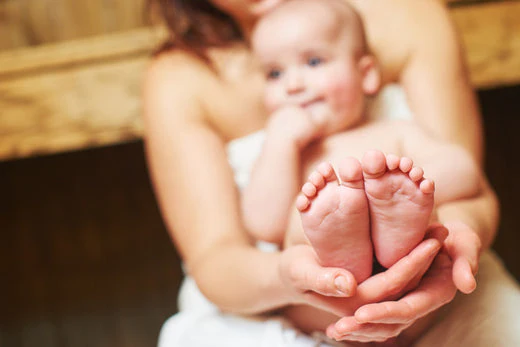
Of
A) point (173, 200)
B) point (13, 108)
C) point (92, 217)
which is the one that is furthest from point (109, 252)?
point (173, 200)

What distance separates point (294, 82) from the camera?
101 cm

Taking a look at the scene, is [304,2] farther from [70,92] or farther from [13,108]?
[13,108]

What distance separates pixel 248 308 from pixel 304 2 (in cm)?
52

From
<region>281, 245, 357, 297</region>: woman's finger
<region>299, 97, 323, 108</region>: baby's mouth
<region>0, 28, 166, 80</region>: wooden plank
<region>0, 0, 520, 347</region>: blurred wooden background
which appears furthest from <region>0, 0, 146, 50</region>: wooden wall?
<region>281, 245, 357, 297</region>: woman's finger

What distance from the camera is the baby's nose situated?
39.8 inches

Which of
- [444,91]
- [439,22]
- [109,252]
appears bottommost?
[109,252]

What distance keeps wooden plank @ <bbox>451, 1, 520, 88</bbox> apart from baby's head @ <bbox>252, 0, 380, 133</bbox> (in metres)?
0.50

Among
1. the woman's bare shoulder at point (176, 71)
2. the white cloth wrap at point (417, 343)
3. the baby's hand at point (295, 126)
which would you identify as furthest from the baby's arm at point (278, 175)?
the woman's bare shoulder at point (176, 71)

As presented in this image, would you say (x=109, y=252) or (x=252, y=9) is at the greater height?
(x=252, y=9)

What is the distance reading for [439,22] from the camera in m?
1.20

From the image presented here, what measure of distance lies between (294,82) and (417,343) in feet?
1.45

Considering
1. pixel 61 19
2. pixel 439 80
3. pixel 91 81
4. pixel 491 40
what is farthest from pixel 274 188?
pixel 61 19

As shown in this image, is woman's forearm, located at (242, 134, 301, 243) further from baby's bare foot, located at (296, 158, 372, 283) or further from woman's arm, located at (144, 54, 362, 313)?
baby's bare foot, located at (296, 158, 372, 283)

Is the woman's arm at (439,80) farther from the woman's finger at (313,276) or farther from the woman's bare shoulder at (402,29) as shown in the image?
the woman's finger at (313,276)
